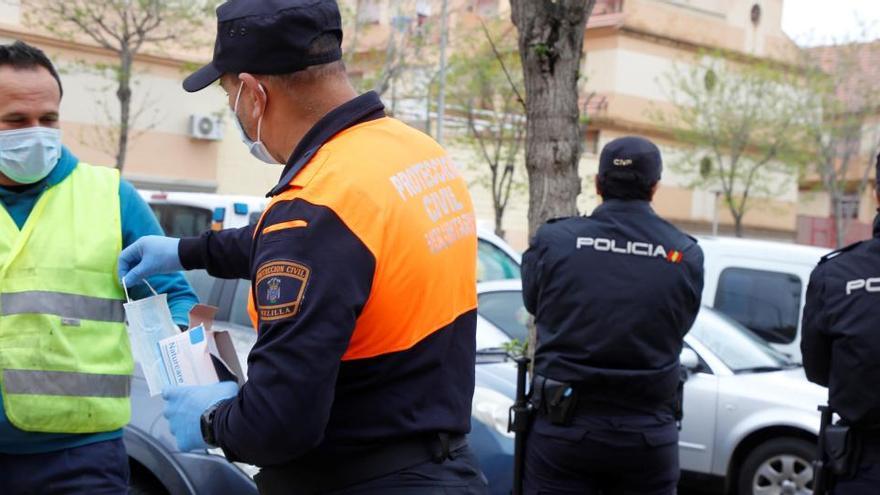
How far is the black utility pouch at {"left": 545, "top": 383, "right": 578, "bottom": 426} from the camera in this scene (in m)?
4.24

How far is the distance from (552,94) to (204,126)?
18.5 meters

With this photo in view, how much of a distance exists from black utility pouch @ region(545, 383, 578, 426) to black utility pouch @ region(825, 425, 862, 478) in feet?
3.03

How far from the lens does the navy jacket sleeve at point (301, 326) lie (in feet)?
6.64

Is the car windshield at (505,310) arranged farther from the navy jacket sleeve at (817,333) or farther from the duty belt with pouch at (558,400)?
the navy jacket sleeve at (817,333)

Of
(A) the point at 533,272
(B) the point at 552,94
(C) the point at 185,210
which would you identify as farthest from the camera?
(C) the point at 185,210

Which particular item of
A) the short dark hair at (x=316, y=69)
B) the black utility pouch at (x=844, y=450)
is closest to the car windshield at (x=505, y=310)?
the black utility pouch at (x=844, y=450)

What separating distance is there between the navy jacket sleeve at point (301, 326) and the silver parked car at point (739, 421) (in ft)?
18.3

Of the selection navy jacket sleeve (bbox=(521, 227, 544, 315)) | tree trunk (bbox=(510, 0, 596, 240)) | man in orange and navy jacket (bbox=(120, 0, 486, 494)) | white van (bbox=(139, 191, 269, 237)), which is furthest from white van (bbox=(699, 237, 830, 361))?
man in orange and navy jacket (bbox=(120, 0, 486, 494))

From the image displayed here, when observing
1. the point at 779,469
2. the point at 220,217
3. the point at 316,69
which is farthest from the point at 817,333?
the point at 779,469

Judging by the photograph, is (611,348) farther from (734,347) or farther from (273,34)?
(734,347)

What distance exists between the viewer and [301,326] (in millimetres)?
2025

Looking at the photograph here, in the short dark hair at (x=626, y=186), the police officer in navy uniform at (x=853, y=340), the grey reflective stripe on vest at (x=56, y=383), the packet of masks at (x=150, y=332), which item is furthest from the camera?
the short dark hair at (x=626, y=186)

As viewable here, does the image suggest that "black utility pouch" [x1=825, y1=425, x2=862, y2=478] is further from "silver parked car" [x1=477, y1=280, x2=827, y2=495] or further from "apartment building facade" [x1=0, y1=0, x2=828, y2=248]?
"apartment building facade" [x1=0, y1=0, x2=828, y2=248]

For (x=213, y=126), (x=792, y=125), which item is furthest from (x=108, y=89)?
(x=792, y=125)
